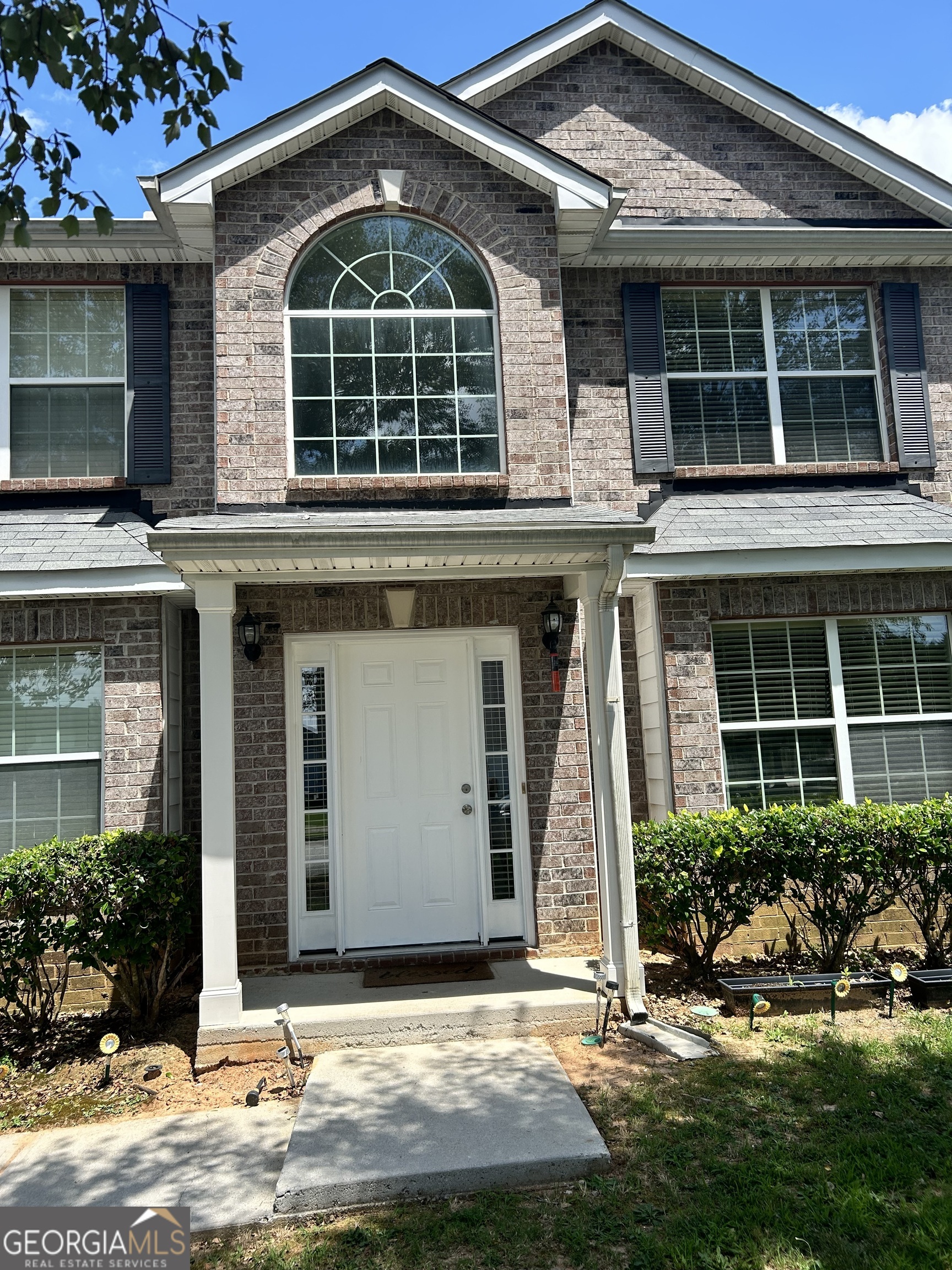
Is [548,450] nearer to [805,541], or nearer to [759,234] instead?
[805,541]

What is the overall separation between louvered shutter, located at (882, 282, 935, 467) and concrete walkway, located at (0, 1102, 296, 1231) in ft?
24.0

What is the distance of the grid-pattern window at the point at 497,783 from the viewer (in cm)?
714

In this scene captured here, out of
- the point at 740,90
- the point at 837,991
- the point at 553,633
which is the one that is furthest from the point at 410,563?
the point at 740,90

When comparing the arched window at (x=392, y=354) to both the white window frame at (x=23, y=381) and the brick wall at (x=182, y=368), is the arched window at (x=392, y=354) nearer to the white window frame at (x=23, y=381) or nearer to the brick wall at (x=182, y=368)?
the brick wall at (x=182, y=368)

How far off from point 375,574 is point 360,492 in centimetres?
95

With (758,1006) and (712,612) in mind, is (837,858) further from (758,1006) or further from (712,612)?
(712,612)

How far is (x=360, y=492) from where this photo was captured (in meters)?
6.93

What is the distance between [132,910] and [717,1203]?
12.8 feet

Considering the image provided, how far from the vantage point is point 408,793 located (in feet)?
23.5

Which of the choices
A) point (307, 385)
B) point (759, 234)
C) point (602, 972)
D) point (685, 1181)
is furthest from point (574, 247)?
point (685, 1181)

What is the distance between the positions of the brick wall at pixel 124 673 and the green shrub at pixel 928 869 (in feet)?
18.0

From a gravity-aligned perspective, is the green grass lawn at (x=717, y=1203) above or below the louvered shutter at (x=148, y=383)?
below

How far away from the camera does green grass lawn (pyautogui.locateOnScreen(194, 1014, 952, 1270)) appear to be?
3.46 meters

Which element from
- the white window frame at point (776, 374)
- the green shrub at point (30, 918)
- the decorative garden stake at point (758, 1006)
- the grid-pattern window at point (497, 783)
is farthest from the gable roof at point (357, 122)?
the decorative garden stake at point (758, 1006)
